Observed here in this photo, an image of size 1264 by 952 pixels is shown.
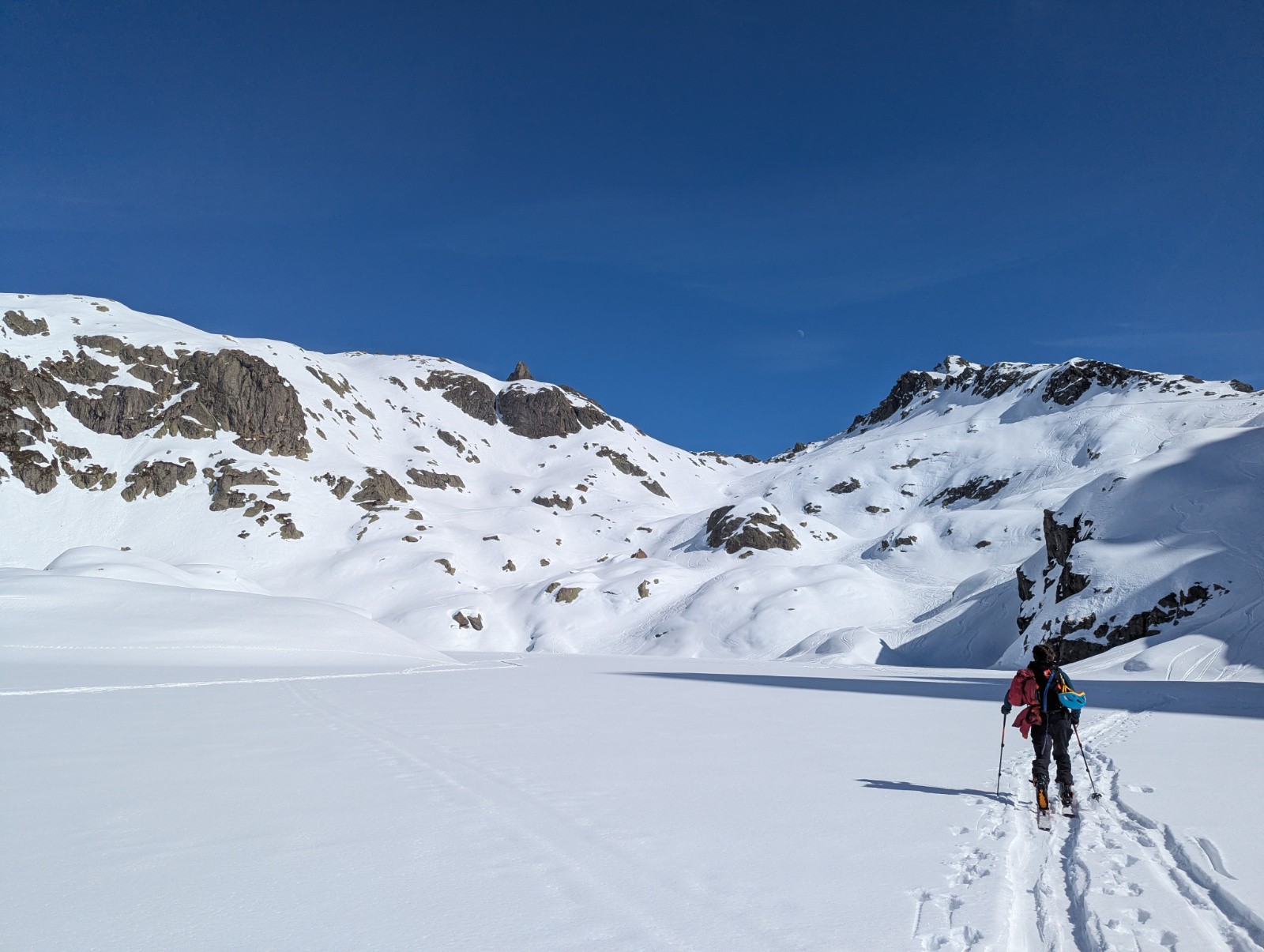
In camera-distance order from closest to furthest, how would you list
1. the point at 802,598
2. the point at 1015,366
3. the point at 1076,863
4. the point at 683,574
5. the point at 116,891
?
the point at 116,891, the point at 1076,863, the point at 802,598, the point at 683,574, the point at 1015,366

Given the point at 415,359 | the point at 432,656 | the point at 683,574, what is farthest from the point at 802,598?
the point at 415,359

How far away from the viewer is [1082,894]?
5.08 meters

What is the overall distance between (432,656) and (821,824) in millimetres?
32839

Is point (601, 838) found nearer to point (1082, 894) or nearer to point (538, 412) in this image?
point (1082, 894)

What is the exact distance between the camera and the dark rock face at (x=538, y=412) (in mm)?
164750

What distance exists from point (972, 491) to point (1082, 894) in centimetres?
11461

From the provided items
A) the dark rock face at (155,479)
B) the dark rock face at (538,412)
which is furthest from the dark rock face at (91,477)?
the dark rock face at (538,412)

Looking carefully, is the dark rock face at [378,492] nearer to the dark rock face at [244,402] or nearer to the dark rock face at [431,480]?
the dark rock face at [244,402]

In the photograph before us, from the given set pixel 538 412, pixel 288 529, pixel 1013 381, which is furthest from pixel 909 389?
pixel 288 529

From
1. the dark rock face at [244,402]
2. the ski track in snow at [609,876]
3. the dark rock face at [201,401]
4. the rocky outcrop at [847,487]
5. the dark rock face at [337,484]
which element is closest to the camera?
the ski track in snow at [609,876]

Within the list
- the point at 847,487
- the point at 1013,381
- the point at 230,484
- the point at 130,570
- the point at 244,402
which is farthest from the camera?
the point at 1013,381

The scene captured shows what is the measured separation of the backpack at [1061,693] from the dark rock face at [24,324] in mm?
131727

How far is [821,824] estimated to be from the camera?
21.5 feet

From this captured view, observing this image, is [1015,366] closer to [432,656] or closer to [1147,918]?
[432,656]
